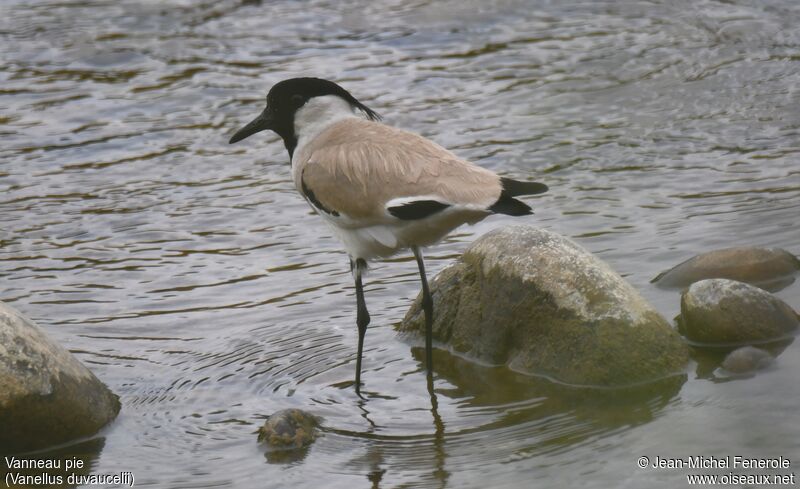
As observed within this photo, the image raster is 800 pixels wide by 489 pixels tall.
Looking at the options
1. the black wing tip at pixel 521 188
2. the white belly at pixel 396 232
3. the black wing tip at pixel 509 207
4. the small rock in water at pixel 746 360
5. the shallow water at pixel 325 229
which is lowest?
the shallow water at pixel 325 229

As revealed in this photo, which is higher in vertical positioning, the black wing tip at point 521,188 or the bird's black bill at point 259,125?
the black wing tip at point 521,188

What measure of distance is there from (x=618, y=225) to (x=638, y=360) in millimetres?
2315

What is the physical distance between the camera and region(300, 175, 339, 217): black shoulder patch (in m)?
5.99

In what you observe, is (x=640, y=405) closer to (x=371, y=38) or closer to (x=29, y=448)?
(x=29, y=448)

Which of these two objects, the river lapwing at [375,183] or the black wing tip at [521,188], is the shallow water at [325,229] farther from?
the black wing tip at [521,188]

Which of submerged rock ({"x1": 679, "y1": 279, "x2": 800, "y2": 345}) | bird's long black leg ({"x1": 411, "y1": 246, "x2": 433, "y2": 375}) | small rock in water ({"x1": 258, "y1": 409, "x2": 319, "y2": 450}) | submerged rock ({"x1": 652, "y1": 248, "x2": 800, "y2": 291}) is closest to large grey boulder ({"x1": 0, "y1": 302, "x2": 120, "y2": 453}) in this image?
small rock in water ({"x1": 258, "y1": 409, "x2": 319, "y2": 450})

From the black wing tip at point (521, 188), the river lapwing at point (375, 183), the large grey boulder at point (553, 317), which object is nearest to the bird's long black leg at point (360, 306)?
the river lapwing at point (375, 183)

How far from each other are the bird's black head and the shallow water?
1.09 metres

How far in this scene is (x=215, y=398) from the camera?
5.84 m

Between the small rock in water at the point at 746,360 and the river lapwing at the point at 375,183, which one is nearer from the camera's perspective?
the small rock in water at the point at 746,360

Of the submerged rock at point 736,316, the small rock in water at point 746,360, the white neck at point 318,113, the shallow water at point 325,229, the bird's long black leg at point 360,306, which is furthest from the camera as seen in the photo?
the white neck at point 318,113

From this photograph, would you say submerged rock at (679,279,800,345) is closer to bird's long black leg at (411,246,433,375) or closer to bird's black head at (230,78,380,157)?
bird's long black leg at (411,246,433,375)

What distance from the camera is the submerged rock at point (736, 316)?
5652 mm

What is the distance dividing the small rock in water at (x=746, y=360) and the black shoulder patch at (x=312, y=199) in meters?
2.03
